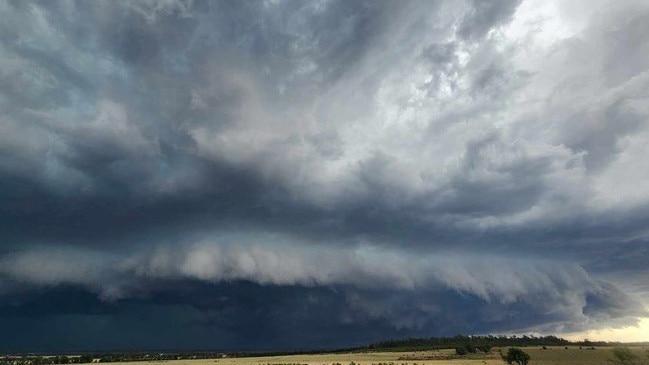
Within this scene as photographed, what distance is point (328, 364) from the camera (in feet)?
653

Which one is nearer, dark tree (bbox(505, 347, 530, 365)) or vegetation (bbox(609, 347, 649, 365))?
vegetation (bbox(609, 347, 649, 365))

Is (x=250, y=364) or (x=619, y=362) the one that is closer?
(x=619, y=362)

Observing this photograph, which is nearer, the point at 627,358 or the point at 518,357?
the point at 627,358

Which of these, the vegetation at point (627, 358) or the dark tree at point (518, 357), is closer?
the vegetation at point (627, 358)

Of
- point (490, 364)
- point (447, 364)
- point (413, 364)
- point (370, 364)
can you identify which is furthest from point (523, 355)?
point (370, 364)

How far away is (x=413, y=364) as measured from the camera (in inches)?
7215

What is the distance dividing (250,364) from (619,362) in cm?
14283

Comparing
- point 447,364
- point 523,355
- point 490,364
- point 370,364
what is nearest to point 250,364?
point 370,364

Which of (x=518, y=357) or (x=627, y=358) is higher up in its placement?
(x=518, y=357)

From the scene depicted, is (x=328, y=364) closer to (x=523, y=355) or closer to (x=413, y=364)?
(x=413, y=364)

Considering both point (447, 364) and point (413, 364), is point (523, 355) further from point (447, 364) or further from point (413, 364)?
point (413, 364)

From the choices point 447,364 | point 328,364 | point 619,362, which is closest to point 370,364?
point 328,364

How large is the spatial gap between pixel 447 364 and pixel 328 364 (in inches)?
1895

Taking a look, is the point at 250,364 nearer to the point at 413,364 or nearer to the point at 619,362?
the point at 413,364
